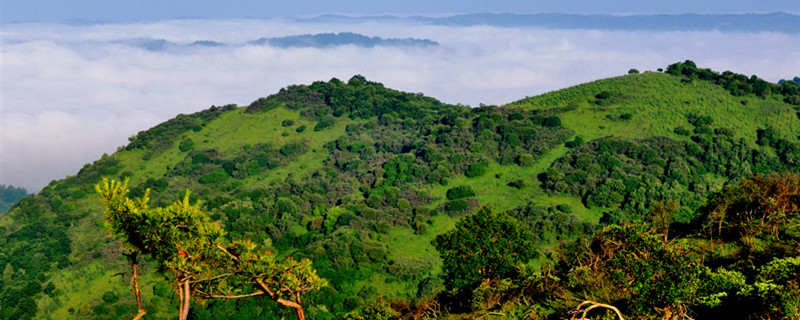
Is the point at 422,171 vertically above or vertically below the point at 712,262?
below

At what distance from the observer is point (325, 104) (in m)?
159

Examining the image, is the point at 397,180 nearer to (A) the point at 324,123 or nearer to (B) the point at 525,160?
(B) the point at 525,160

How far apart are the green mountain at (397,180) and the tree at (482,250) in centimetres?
938

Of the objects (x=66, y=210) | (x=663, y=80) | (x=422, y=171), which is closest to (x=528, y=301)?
(x=422, y=171)

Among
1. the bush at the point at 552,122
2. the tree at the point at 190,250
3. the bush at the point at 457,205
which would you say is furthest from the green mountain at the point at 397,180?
the tree at the point at 190,250

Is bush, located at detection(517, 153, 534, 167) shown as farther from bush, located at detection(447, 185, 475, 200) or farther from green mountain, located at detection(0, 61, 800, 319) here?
bush, located at detection(447, 185, 475, 200)

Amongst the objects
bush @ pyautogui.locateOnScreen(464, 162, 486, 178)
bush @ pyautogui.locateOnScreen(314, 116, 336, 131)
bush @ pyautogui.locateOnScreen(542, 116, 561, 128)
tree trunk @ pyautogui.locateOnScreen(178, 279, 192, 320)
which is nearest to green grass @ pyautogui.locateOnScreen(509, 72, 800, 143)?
bush @ pyautogui.locateOnScreen(542, 116, 561, 128)

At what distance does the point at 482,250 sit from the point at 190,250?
27422mm

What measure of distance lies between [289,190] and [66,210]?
43.6 m

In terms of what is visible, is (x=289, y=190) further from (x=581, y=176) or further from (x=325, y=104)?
(x=325, y=104)

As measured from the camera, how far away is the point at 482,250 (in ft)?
135

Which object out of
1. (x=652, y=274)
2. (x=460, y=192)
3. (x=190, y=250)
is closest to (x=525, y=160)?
(x=460, y=192)

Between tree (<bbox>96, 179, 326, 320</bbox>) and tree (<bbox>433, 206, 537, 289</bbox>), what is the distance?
80.2 ft

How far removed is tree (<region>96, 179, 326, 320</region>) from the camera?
16750 mm
